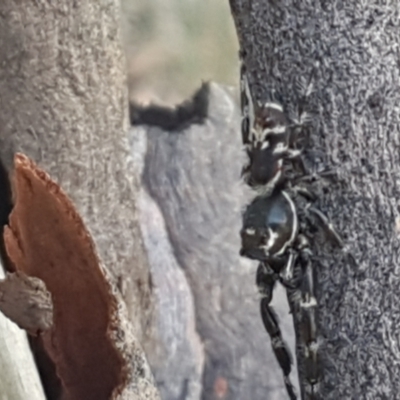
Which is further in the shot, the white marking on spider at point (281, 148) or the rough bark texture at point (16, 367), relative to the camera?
the rough bark texture at point (16, 367)

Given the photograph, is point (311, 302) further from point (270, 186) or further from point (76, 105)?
point (76, 105)

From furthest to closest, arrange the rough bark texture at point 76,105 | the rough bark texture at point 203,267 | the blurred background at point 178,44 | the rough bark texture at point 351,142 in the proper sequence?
1. the blurred background at point 178,44
2. the rough bark texture at point 203,267
3. the rough bark texture at point 76,105
4. the rough bark texture at point 351,142

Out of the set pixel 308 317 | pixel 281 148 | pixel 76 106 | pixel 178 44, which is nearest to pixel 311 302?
pixel 308 317

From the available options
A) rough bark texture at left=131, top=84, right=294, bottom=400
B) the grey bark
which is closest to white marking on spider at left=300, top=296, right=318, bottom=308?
the grey bark

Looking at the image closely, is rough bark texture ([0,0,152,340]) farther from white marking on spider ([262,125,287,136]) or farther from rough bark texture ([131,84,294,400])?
white marking on spider ([262,125,287,136])

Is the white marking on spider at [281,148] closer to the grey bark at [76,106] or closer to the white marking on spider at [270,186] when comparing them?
the white marking on spider at [270,186]

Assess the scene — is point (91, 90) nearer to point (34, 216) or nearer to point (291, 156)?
point (34, 216)

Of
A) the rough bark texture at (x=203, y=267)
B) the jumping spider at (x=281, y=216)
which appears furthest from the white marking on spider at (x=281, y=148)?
the rough bark texture at (x=203, y=267)
